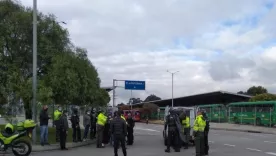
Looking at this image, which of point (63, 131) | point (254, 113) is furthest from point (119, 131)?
point (254, 113)

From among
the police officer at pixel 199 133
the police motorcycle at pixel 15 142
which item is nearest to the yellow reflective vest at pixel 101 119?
the police motorcycle at pixel 15 142

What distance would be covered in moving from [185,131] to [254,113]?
28.3m

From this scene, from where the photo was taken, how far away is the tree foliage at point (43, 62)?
799 inches

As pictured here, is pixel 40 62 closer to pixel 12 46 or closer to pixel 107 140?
pixel 12 46

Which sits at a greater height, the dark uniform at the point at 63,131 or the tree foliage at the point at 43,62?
the tree foliage at the point at 43,62

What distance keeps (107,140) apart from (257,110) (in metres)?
27.8

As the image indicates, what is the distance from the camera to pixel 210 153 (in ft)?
55.8

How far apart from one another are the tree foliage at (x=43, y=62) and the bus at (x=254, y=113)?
23.7 meters

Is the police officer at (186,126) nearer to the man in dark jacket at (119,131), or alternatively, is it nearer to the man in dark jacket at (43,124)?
the man in dark jacket at (119,131)

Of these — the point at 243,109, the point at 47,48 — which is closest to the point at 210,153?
the point at 47,48

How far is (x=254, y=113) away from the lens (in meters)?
45.8

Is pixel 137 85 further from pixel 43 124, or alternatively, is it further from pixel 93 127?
pixel 43 124

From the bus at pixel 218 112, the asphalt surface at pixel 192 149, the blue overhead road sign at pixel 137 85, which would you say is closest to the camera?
the asphalt surface at pixel 192 149

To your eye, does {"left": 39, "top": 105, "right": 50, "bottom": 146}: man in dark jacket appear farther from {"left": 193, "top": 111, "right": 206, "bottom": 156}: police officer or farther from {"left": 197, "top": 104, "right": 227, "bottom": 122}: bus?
{"left": 197, "top": 104, "right": 227, "bottom": 122}: bus
